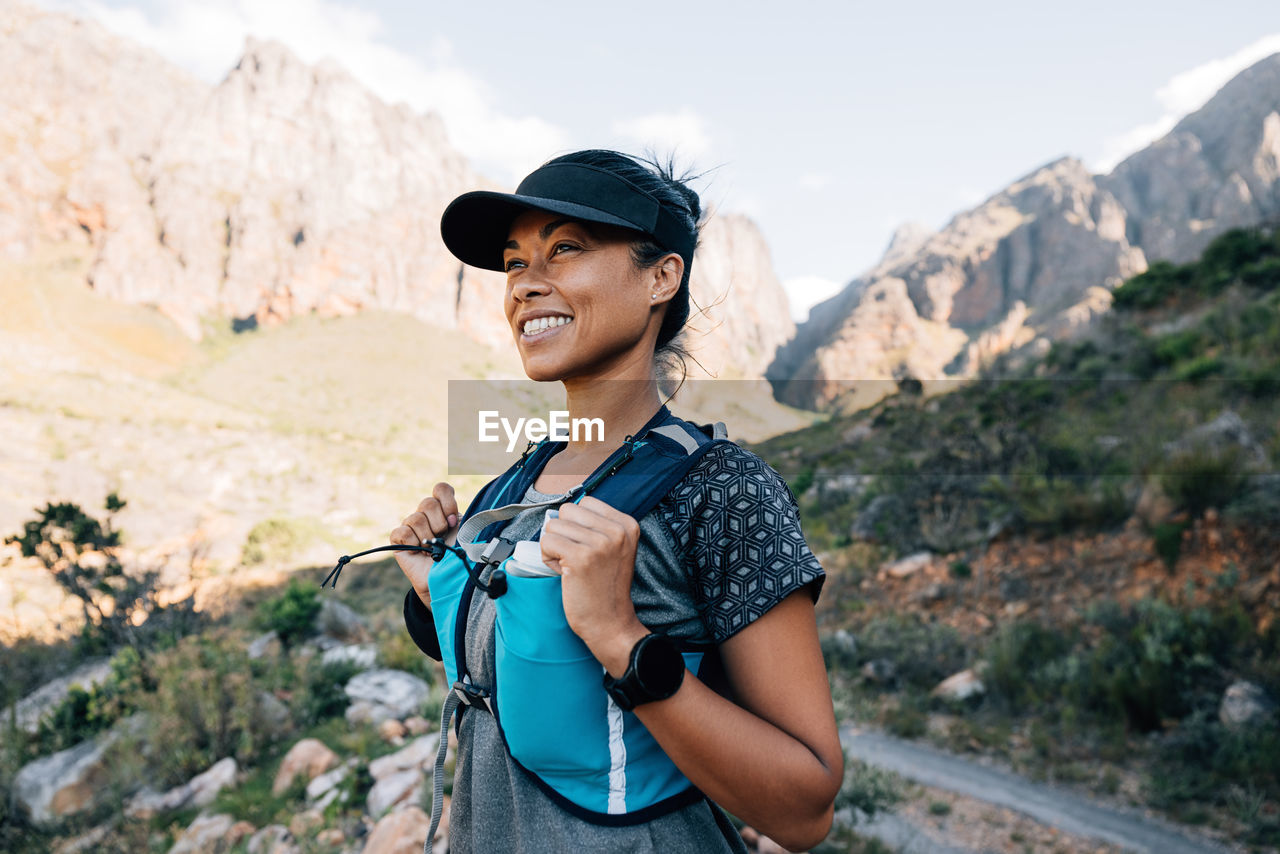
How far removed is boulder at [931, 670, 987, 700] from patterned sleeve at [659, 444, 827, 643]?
287 inches

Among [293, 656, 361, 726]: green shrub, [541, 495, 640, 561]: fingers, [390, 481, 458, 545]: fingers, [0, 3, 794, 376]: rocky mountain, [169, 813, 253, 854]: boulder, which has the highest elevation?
[0, 3, 794, 376]: rocky mountain

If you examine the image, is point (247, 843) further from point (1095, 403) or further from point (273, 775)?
point (1095, 403)

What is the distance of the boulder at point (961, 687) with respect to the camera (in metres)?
7.18

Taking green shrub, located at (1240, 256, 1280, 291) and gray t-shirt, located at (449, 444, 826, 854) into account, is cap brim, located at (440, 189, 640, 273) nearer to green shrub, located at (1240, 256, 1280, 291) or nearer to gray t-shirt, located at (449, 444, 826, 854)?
gray t-shirt, located at (449, 444, 826, 854)

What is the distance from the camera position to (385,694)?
6266mm

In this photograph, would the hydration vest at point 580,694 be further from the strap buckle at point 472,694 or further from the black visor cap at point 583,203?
the black visor cap at point 583,203

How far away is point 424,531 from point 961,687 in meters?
7.46

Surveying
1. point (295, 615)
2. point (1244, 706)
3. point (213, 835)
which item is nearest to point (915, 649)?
point (1244, 706)

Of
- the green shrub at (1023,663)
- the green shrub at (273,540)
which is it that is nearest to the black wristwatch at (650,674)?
the green shrub at (1023,663)

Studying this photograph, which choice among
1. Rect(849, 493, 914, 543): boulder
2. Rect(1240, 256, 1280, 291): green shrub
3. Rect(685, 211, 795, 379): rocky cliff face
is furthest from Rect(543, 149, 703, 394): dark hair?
Rect(685, 211, 795, 379): rocky cliff face

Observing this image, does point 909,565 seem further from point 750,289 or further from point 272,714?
point 750,289

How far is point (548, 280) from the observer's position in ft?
4.38

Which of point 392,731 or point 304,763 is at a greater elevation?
point 304,763

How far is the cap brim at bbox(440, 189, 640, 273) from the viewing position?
1.22 metres
